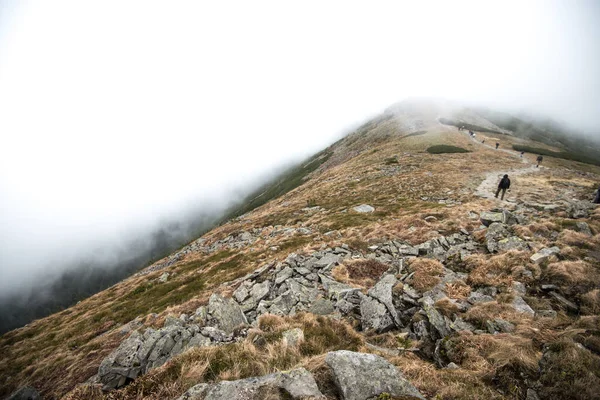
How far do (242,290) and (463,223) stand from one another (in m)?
15.9

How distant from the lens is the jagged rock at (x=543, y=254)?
11.0 m

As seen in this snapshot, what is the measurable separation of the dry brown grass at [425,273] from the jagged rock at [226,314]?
8.02m

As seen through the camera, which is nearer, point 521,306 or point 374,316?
point 521,306

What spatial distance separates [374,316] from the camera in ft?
32.2

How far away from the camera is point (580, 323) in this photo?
7.11 m

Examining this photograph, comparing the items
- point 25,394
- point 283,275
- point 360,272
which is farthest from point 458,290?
point 25,394

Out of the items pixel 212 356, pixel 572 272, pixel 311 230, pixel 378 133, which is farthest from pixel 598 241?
pixel 378 133

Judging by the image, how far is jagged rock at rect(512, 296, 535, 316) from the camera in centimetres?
878

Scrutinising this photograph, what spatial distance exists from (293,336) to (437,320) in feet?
16.6

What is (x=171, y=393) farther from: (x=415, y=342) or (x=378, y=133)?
(x=378, y=133)

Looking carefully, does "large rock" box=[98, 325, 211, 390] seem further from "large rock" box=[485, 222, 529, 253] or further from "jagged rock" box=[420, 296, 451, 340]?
"large rock" box=[485, 222, 529, 253]

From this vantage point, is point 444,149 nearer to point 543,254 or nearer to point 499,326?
point 543,254

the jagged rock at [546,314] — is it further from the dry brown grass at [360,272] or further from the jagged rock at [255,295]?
the jagged rock at [255,295]

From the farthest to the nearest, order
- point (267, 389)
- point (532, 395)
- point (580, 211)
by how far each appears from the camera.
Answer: point (580, 211), point (532, 395), point (267, 389)
